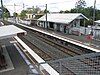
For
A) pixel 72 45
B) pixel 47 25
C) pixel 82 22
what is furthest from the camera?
pixel 47 25

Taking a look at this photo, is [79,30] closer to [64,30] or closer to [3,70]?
[64,30]

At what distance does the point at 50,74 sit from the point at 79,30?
85.5ft

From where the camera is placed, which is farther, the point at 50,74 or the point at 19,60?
the point at 19,60

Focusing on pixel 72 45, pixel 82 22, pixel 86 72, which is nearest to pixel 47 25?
pixel 82 22

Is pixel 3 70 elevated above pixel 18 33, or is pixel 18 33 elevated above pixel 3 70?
pixel 18 33

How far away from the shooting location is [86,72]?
4750 millimetres

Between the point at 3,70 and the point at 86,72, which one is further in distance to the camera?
the point at 3,70

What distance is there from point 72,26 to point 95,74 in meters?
37.1

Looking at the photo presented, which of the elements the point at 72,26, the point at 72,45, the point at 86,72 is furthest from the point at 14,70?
the point at 72,26

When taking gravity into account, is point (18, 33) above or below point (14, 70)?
above

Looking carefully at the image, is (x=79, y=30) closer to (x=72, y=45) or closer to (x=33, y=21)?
(x=72, y=45)

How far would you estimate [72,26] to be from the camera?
136ft

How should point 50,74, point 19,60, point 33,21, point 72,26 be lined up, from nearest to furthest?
1. point 50,74
2. point 19,60
3. point 72,26
4. point 33,21

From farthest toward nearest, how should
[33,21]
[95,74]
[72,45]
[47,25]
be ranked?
[33,21] → [47,25] → [72,45] → [95,74]
